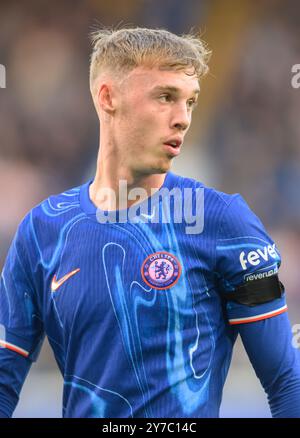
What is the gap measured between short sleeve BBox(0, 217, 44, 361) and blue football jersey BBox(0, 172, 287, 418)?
0.20 ft

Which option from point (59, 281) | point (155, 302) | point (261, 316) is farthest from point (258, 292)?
point (59, 281)

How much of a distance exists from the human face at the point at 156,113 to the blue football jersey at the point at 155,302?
0.14m

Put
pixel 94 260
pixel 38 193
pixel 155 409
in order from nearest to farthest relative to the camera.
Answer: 1. pixel 155 409
2. pixel 94 260
3. pixel 38 193

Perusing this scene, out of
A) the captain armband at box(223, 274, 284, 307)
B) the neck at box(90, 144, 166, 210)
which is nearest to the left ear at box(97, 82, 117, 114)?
the neck at box(90, 144, 166, 210)

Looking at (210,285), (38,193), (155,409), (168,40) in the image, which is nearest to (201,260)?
(210,285)

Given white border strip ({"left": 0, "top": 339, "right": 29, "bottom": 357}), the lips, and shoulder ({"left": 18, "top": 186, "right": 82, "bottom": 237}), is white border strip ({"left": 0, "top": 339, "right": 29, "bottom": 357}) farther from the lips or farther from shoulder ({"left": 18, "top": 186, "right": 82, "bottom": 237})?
the lips

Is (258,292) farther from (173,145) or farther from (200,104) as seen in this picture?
(200,104)

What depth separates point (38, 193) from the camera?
19.5ft

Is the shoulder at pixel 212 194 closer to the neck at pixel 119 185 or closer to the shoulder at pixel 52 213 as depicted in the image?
the neck at pixel 119 185

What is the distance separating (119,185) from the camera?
271cm

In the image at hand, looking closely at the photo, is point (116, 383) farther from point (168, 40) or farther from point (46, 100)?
point (46, 100)

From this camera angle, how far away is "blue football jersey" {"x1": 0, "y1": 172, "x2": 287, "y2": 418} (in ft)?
8.02

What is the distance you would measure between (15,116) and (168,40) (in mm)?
3798

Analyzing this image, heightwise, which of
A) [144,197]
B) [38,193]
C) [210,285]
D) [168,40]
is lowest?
[38,193]
